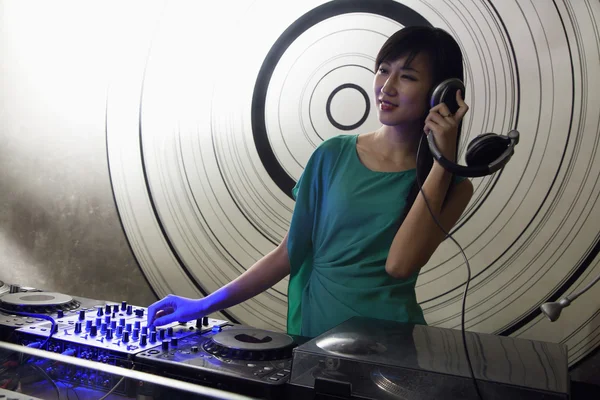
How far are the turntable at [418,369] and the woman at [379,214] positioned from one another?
392 mm

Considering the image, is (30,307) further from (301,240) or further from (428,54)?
(428,54)

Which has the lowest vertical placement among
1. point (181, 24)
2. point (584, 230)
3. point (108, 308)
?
point (108, 308)

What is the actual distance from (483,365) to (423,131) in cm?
74

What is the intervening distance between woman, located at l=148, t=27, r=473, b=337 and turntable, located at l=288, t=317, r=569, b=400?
0.39m

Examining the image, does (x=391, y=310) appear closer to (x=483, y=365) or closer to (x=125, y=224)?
(x=483, y=365)

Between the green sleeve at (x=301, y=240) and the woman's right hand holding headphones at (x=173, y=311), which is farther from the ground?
the green sleeve at (x=301, y=240)

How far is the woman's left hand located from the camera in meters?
1.27

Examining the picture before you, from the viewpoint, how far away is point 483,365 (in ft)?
2.75

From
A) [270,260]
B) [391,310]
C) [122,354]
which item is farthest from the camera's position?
[270,260]

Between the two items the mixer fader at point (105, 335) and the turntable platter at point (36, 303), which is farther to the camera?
the turntable platter at point (36, 303)

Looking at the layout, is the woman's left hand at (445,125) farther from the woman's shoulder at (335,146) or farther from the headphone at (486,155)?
the woman's shoulder at (335,146)

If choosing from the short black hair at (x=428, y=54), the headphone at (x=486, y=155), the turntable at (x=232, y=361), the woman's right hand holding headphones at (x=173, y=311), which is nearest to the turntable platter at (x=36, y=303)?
the woman's right hand holding headphones at (x=173, y=311)

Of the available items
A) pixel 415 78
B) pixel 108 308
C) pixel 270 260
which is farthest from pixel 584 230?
pixel 108 308

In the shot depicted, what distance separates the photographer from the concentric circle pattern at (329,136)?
4.65ft
